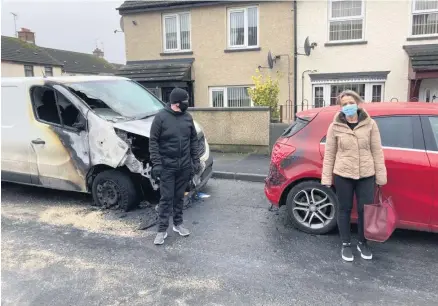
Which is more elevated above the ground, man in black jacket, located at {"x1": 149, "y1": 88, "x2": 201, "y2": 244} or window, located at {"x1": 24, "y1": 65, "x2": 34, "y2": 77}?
window, located at {"x1": 24, "y1": 65, "x2": 34, "y2": 77}

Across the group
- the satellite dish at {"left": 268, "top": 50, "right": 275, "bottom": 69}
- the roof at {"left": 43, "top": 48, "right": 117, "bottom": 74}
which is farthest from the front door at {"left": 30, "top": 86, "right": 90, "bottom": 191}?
the roof at {"left": 43, "top": 48, "right": 117, "bottom": 74}

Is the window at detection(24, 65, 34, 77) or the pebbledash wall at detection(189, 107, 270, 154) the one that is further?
the window at detection(24, 65, 34, 77)

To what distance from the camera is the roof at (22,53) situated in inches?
1085

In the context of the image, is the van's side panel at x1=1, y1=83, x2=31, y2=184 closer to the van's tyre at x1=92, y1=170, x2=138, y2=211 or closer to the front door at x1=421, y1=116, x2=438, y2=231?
the van's tyre at x1=92, y1=170, x2=138, y2=211

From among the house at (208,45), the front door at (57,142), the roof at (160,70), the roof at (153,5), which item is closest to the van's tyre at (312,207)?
the front door at (57,142)

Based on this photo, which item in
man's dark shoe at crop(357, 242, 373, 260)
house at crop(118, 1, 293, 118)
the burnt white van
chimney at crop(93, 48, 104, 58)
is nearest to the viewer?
man's dark shoe at crop(357, 242, 373, 260)

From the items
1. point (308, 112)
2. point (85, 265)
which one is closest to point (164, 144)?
point (85, 265)

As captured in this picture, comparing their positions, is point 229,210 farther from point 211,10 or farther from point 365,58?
point 211,10

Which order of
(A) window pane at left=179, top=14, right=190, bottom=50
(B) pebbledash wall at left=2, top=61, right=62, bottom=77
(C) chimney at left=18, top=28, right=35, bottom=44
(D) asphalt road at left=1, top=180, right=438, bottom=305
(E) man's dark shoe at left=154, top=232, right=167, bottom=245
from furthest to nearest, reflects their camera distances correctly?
1. (C) chimney at left=18, top=28, right=35, bottom=44
2. (B) pebbledash wall at left=2, top=61, right=62, bottom=77
3. (A) window pane at left=179, top=14, right=190, bottom=50
4. (E) man's dark shoe at left=154, top=232, right=167, bottom=245
5. (D) asphalt road at left=1, top=180, right=438, bottom=305

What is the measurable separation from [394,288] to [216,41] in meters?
11.8

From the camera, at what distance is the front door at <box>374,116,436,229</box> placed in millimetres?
3941

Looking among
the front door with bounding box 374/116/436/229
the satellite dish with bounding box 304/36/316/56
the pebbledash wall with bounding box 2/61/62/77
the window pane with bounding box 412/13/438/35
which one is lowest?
the front door with bounding box 374/116/436/229

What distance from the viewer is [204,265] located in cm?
383

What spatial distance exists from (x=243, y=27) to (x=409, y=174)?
34.9ft
